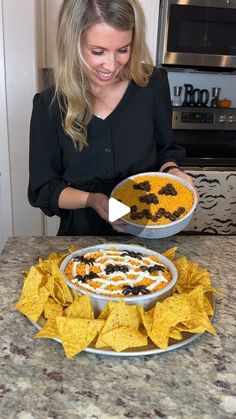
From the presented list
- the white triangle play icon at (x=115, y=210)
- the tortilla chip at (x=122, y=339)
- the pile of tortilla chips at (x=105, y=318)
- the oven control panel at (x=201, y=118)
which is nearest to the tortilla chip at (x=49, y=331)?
the pile of tortilla chips at (x=105, y=318)

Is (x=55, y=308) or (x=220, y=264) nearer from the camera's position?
(x=55, y=308)

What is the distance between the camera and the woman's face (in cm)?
119

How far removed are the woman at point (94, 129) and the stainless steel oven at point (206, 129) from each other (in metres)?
1.28

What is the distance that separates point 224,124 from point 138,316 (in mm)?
2451

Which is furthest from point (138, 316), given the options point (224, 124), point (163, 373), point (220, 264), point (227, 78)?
point (227, 78)

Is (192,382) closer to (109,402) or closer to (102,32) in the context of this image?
(109,402)

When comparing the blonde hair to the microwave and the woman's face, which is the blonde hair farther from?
the microwave

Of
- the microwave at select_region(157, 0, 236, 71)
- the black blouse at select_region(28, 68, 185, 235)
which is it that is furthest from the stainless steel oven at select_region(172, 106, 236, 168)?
the black blouse at select_region(28, 68, 185, 235)

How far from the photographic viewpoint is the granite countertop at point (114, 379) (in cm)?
71

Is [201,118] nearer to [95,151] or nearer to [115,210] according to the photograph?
[95,151]

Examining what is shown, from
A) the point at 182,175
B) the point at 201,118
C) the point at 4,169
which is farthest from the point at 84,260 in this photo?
the point at 201,118

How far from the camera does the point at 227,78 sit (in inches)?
127

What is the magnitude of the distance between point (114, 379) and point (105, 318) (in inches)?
5.2

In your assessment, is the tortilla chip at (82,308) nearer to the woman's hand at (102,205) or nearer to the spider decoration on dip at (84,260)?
the spider decoration on dip at (84,260)
